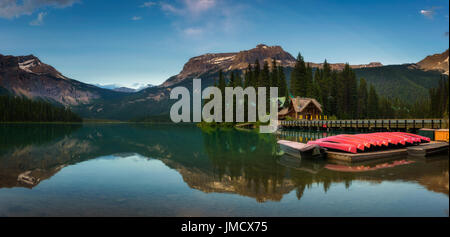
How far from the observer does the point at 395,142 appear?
25.1 meters

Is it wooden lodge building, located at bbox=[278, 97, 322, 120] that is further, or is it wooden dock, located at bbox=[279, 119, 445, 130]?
wooden lodge building, located at bbox=[278, 97, 322, 120]

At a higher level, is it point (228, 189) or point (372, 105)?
point (372, 105)

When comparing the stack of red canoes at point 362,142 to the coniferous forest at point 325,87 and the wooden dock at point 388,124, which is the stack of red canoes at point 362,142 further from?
the coniferous forest at point 325,87

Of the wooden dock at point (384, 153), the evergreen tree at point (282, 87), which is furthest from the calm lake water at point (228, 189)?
the evergreen tree at point (282, 87)

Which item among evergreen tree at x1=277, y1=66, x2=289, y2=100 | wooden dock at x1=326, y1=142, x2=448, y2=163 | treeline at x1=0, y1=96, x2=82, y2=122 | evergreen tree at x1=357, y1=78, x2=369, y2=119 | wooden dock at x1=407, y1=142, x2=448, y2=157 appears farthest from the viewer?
treeline at x1=0, y1=96, x2=82, y2=122

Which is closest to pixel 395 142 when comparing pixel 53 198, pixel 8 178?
pixel 53 198

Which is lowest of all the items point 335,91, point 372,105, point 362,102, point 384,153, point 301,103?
point 384,153

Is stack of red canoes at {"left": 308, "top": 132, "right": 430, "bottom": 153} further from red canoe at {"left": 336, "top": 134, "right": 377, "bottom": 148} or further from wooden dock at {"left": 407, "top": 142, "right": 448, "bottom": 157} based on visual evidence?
wooden dock at {"left": 407, "top": 142, "right": 448, "bottom": 157}

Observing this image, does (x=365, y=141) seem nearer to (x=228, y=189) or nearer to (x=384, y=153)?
(x=384, y=153)

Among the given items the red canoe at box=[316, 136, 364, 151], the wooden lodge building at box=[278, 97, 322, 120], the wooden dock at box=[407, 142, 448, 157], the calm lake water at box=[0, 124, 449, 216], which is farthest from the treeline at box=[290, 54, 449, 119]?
the calm lake water at box=[0, 124, 449, 216]

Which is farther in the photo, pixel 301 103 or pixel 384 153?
pixel 301 103

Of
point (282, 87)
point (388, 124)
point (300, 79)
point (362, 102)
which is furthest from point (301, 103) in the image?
point (388, 124)

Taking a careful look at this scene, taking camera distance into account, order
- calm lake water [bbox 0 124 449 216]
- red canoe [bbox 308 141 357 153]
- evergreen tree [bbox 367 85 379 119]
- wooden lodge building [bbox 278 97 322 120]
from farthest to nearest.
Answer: evergreen tree [bbox 367 85 379 119] < wooden lodge building [bbox 278 97 322 120] < red canoe [bbox 308 141 357 153] < calm lake water [bbox 0 124 449 216]

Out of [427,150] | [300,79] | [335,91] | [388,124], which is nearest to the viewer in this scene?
[427,150]
